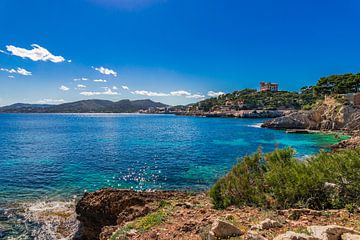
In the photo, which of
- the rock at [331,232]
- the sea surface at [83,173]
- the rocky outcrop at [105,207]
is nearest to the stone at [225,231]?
the rock at [331,232]

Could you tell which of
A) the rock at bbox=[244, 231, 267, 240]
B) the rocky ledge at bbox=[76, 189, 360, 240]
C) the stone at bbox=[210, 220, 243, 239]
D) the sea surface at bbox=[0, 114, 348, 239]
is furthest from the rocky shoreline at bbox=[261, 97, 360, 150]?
the rock at bbox=[244, 231, 267, 240]

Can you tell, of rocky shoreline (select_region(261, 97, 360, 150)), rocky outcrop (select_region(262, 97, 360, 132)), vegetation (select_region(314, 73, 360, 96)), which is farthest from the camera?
vegetation (select_region(314, 73, 360, 96))

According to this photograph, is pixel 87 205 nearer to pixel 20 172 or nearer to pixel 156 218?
pixel 156 218

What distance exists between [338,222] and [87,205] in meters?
11.0

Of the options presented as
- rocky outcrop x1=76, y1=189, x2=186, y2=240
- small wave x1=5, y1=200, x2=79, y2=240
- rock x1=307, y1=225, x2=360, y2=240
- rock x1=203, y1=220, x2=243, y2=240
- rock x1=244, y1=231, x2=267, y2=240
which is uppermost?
rock x1=307, y1=225, x2=360, y2=240

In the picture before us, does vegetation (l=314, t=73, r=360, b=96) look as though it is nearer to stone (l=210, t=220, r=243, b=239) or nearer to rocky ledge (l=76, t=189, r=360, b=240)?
rocky ledge (l=76, t=189, r=360, b=240)

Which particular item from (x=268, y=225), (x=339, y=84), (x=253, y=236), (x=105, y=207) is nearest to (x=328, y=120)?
(x=339, y=84)

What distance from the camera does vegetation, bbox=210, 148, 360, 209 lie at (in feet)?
30.6

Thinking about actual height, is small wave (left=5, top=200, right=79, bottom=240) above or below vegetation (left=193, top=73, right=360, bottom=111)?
below

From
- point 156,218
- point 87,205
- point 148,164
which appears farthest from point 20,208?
point 148,164

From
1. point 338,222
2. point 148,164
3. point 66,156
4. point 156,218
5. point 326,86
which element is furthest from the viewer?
point 326,86

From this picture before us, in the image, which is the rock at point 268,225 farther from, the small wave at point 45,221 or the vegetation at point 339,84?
the vegetation at point 339,84

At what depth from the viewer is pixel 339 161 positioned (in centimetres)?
1046

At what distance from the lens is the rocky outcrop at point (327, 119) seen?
61375 millimetres
